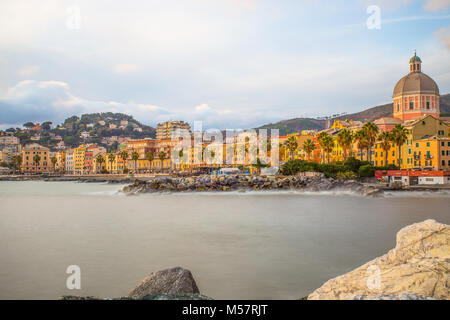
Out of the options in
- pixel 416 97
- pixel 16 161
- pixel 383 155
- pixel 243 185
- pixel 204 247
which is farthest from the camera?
pixel 16 161

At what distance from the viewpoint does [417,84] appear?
76938 mm

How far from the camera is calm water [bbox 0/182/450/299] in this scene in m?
9.54

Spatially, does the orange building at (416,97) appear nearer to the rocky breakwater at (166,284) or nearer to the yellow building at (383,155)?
the yellow building at (383,155)

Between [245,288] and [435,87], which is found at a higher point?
[435,87]

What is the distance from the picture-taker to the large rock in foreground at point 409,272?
4.94 m

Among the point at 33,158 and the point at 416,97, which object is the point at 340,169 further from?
the point at 33,158

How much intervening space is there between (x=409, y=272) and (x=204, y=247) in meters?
10.3

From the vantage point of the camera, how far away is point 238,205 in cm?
3128

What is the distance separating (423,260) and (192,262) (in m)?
8.18

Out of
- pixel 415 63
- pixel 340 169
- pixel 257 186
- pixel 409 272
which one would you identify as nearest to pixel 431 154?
pixel 340 169

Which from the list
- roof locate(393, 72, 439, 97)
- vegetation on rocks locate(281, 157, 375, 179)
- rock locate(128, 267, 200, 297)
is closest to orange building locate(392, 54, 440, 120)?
roof locate(393, 72, 439, 97)

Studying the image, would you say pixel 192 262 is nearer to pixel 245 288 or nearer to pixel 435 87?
pixel 245 288

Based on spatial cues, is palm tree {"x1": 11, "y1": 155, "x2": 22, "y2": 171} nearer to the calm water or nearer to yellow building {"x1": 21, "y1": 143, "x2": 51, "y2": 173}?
yellow building {"x1": 21, "y1": 143, "x2": 51, "y2": 173}
